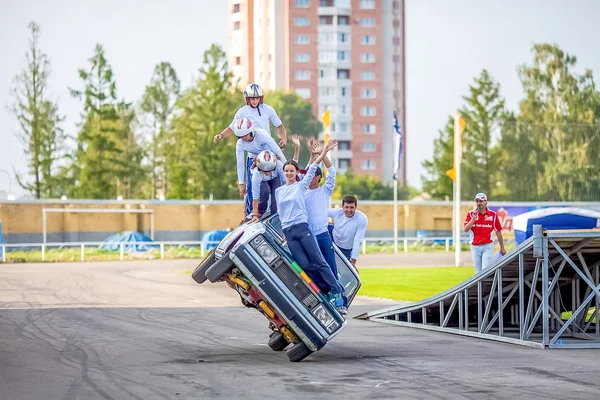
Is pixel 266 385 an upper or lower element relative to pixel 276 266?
lower

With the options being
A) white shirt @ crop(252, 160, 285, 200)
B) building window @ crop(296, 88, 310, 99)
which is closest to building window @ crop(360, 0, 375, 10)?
building window @ crop(296, 88, 310, 99)

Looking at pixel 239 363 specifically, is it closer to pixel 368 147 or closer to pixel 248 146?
pixel 248 146

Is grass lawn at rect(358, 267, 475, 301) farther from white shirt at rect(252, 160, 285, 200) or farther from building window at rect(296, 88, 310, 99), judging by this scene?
building window at rect(296, 88, 310, 99)

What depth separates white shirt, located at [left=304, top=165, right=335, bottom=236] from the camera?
14547mm

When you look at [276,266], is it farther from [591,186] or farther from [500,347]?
[591,186]

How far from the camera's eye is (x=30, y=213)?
70188 millimetres

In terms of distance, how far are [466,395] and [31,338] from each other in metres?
8.30

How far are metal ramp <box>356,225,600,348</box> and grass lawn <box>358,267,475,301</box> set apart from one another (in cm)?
750

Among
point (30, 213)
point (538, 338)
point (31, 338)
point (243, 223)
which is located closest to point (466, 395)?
point (243, 223)

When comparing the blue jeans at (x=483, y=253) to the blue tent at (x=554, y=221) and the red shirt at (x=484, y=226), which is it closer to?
the red shirt at (x=484, y=226)

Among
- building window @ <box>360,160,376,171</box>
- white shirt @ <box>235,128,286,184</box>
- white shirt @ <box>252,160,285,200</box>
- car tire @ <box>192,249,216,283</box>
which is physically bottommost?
car tire @ <box>192,249,216,283</box>

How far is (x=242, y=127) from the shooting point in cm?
1493

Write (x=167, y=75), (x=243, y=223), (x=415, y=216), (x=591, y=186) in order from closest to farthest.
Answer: (x=243, y=223)
(x=591, y=186)
(x=415, y=216)
(x=167, y=75)

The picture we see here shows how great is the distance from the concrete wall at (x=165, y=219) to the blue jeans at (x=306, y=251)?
53.2 m
